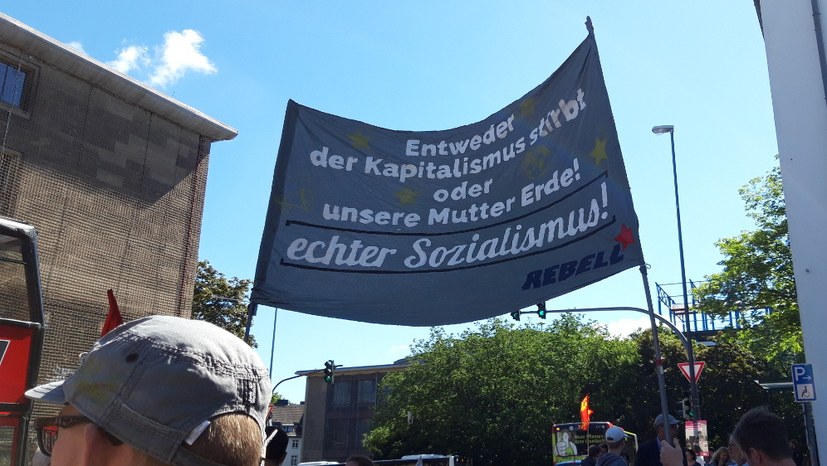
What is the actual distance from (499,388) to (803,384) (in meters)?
31.2

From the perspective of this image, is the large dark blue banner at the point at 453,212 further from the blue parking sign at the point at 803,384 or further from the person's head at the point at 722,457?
the blue parking sign at the point at 803,384

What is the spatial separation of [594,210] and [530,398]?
38.9 metres

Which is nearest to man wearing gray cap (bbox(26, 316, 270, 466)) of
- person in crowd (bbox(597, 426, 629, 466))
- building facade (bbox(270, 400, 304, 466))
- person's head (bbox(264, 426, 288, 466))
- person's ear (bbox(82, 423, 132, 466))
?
person's ear (bbox(82, 423, 132, 466))

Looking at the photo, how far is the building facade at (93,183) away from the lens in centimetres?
1742

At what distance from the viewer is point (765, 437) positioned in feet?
12.9

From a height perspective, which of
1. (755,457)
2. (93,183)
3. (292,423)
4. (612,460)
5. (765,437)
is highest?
(93,183)

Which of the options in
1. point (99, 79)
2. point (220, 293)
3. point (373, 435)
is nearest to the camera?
point (99, 79)

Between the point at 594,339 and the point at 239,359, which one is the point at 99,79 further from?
the point at 594,339

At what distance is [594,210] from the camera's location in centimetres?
455

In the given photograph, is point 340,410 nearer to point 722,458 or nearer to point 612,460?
point 722,458

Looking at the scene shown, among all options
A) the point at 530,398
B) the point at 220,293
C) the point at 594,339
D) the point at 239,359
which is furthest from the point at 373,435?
the point at 239,359

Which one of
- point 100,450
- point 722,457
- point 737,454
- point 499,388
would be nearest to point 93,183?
point 722,457

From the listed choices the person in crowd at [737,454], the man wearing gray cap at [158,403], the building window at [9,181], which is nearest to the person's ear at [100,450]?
the man wearing gray cap at [158,403]

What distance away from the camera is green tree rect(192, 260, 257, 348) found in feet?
107
